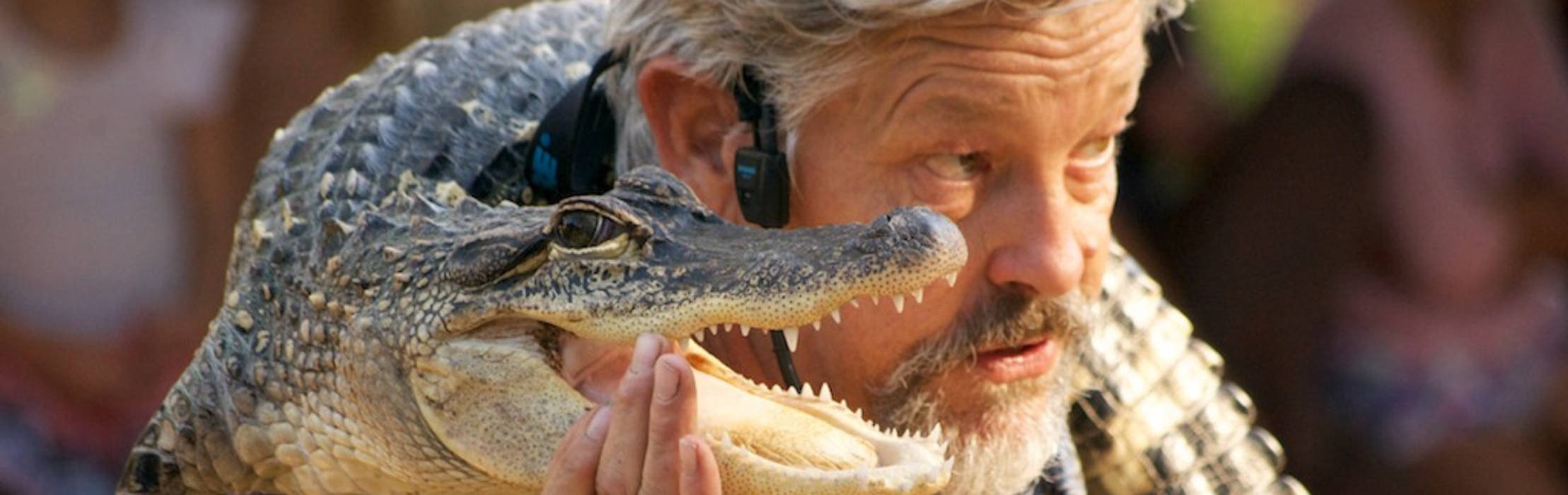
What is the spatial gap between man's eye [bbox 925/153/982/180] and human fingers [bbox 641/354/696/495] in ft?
1.89

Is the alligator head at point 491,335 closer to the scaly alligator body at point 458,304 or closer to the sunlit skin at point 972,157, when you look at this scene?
the scaly alligator body at point 458,304

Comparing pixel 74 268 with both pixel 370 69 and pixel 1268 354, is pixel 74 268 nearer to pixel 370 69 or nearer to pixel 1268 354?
pixel 370 69

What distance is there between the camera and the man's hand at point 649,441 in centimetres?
164

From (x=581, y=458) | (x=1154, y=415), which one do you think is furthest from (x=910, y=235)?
(x=1154, y=415)

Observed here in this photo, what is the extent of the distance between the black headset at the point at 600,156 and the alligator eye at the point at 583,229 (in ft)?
1.16

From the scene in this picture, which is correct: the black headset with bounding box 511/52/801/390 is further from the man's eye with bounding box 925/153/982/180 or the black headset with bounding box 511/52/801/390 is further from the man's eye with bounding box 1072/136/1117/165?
the man's eye with bounding box 1072/136/1117/165

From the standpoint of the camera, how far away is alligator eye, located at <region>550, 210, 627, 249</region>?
176cm

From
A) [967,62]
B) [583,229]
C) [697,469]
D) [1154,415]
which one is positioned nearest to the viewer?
[697,469]

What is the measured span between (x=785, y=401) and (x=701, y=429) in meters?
0.08

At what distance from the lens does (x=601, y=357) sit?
1.82 m

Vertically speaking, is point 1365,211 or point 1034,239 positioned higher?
point 1034,239

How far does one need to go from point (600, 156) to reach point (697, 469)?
73cm

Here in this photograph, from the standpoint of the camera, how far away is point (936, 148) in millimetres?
2148

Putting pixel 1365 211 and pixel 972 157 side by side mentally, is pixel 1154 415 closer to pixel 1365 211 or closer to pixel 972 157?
pixel 972 157
